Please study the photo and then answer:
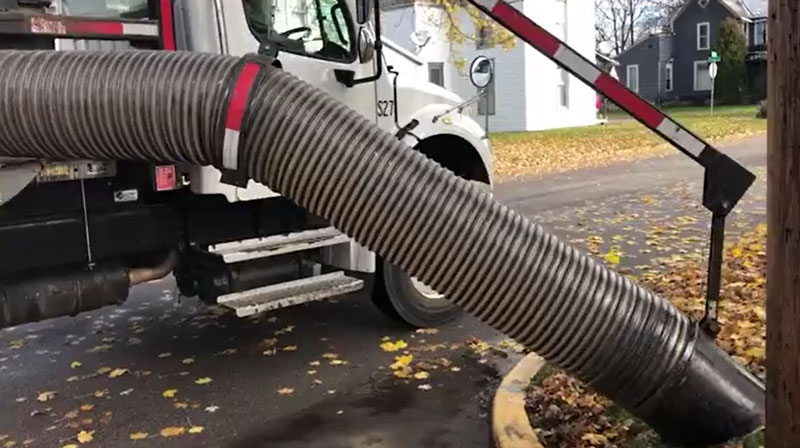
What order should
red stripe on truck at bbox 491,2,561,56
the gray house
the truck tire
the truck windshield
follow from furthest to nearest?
1. the gray house
2. the truck tire
3. the truck windshield
4. red stripe on truck at bbox 491,2,561,56

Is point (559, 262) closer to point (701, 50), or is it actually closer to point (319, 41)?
point (319, 41)

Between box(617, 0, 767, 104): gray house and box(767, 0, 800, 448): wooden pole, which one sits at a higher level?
box(617, 0, 767, 104): gray house

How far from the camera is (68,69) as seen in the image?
12.5ft

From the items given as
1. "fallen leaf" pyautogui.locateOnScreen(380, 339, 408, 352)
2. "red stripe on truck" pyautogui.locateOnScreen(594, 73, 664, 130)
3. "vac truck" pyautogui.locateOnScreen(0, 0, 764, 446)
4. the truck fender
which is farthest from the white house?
"vac truck" pyautogui.locateOnScreen(0, 0, 764, 446)

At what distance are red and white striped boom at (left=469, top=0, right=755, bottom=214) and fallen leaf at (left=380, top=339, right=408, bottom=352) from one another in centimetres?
291

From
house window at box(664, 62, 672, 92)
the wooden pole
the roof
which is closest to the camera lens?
the wooden pole

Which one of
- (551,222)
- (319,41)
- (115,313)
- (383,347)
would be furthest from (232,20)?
(551,222)

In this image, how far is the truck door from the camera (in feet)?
18.7

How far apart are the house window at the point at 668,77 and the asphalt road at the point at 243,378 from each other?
5580 centimetres

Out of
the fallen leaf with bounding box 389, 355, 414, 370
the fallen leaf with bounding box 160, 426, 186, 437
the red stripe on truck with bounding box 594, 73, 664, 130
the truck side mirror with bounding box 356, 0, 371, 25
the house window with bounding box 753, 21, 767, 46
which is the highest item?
the house window with bounding box 753, 21, 767, 46

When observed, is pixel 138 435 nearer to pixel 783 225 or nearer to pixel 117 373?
pixel 117 373

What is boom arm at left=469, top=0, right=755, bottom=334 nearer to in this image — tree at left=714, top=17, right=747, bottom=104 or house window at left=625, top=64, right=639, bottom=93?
tree at left=714, top=17, right=747, bottom=104

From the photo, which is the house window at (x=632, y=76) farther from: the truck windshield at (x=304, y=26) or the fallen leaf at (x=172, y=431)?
the fallen leaf at (x=172, y=431)

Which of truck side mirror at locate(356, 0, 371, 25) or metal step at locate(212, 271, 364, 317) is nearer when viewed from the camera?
metal step at locate(212, 271, 364, 317)
